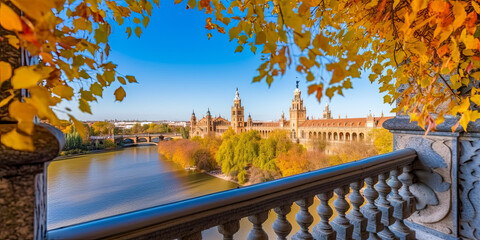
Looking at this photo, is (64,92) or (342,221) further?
(342,221)

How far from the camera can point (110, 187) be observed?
29.0 m

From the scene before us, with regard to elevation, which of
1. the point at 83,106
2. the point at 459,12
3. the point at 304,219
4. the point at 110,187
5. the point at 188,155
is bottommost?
the point at 110,187

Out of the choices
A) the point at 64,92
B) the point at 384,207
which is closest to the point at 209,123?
the point at 384,207

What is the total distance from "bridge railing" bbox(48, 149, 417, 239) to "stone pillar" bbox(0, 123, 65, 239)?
5.9 inches

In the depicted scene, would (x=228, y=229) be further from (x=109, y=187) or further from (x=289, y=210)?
(x=109, y=187)

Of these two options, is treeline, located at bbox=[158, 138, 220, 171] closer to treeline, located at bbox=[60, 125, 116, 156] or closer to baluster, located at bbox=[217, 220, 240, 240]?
treeline, located at bbox=[60, 125, 116, 156]

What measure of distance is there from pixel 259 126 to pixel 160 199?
143 feet

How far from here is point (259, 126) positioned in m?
65.2

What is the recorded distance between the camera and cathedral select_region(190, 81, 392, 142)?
44.8 meters

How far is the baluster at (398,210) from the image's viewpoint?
7.70ft

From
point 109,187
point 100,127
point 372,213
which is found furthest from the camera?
point 109,187

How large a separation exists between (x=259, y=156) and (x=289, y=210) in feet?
112

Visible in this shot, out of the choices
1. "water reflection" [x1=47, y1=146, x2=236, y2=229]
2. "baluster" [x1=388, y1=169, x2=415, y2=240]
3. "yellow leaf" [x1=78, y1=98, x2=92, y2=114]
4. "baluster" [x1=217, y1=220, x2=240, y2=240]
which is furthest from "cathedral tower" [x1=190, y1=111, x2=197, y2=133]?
"yellow leaf" [x1=78, y1=98, x2=92, y2=114]

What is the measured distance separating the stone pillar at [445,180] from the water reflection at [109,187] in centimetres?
1858
